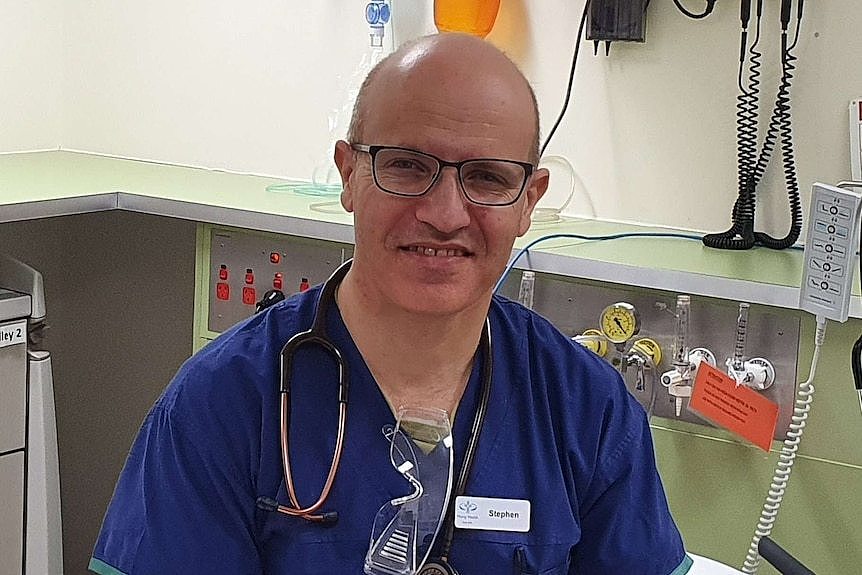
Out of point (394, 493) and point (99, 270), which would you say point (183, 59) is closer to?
point (99, 270)

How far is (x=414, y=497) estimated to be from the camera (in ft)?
4.03

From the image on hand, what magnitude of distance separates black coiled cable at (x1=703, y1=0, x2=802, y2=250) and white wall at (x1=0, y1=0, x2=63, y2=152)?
1.68 m

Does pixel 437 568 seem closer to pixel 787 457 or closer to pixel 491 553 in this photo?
pixel 491 553

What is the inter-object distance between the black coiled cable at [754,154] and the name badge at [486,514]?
0.95 metres

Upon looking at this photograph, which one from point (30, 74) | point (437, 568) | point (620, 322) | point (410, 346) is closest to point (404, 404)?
point (410, 346)

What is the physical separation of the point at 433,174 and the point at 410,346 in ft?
0.62

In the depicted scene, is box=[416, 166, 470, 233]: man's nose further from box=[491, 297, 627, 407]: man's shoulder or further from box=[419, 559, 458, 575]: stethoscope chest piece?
box=[419, 559, 458, 575]: stethoscope chest piece

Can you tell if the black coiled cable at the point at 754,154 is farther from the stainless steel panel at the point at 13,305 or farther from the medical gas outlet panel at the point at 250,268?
the stainless steel panel at the point at 13,305

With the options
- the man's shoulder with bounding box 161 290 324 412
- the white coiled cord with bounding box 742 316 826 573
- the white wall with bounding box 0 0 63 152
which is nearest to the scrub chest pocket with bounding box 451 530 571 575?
the man's shoulder with bounding box 161 290 324 412

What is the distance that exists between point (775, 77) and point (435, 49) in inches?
39.6

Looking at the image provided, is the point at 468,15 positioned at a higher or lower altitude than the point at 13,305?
higher

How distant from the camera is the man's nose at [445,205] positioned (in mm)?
1172

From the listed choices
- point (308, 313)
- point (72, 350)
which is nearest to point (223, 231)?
point (72, 350)

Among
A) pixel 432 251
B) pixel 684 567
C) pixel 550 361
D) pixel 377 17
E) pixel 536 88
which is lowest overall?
pixel 684 567
